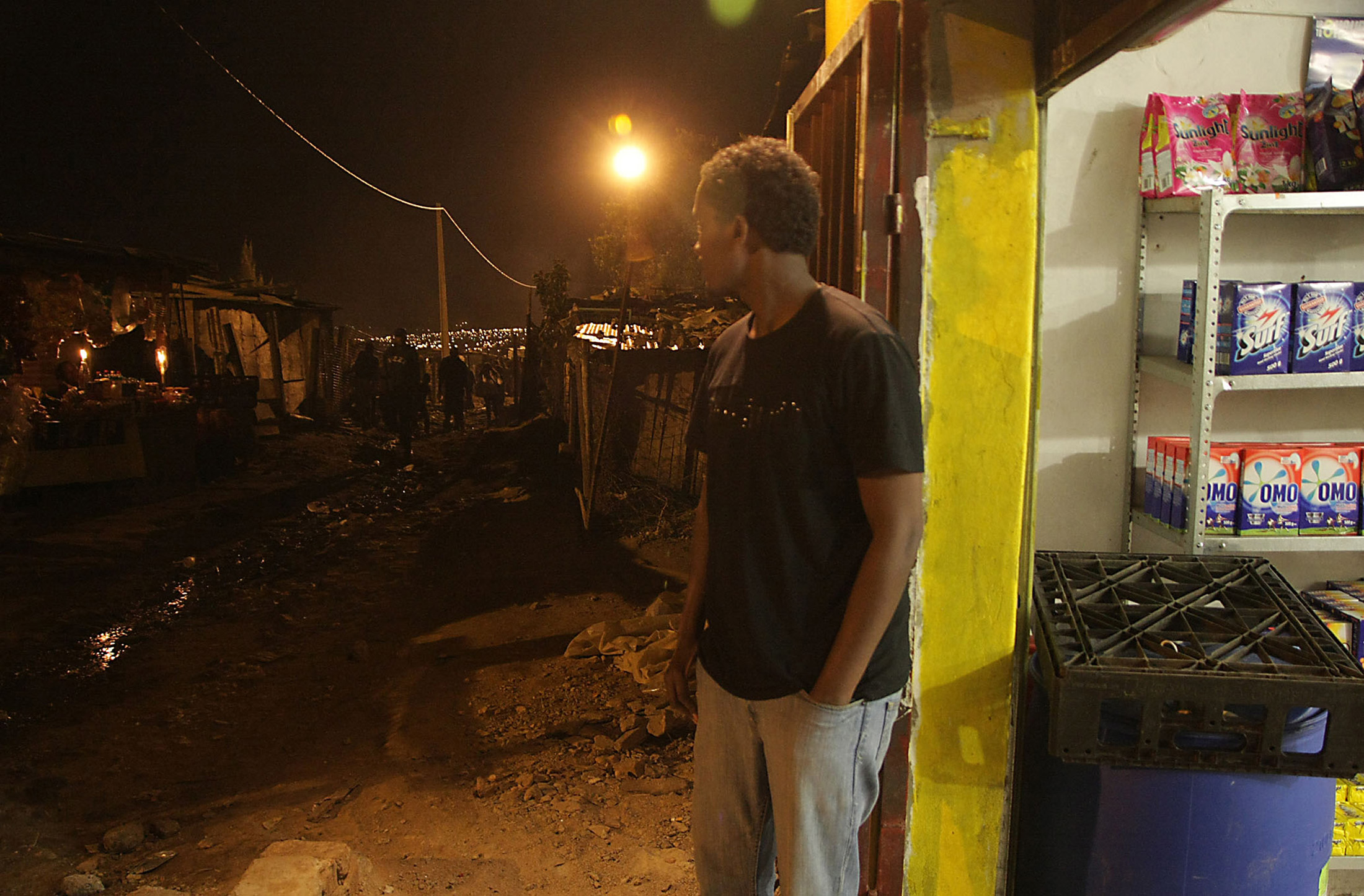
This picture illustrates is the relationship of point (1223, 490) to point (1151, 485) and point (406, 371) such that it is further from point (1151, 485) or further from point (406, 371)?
point (406, 371)

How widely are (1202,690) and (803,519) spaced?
1154 millimetres

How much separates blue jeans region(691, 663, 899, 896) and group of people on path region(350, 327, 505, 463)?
45.2 feet

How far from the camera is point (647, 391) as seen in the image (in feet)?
35.0

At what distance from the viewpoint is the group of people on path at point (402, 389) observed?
50.9ft

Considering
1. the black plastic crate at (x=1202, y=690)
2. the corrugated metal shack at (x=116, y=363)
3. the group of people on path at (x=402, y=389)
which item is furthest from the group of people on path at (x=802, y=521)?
the group of people on path at (x=402, y=389)

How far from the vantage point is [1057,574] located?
2643 mm

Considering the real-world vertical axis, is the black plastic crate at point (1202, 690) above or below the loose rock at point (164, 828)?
above

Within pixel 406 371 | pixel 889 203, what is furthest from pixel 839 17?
pixel 406 371

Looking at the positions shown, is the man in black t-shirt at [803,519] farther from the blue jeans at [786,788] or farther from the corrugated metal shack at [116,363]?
the corrugated metal shack at [116,363]

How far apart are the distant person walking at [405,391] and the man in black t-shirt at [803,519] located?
13.8m

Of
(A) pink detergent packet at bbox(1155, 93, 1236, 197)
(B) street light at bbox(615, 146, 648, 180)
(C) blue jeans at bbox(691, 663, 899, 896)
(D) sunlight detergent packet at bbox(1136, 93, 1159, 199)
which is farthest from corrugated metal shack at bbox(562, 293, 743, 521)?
(C) blue jeans at bbox(691, 663, 899, 896)

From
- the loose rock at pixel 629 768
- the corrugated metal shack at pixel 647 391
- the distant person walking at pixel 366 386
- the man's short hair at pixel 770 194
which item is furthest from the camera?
the distant person walking at pixel 366 386

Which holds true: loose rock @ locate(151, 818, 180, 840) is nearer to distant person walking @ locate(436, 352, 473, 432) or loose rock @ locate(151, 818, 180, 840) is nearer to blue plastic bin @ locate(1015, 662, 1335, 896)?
blue plastic bin @ locate(1015, 662, 1335, 896)

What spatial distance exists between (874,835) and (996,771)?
0.41 metres
